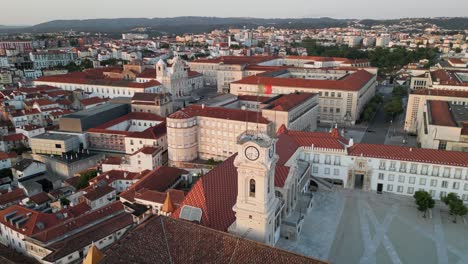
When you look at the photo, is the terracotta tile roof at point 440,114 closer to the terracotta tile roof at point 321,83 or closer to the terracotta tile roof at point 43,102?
the terracotta tile roof at point 321,83

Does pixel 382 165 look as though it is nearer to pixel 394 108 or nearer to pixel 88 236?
pixel 88 236

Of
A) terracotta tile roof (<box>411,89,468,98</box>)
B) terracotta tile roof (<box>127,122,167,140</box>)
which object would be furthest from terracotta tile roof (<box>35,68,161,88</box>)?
terracotta tile roof (<box>411,89,468,98</box>)

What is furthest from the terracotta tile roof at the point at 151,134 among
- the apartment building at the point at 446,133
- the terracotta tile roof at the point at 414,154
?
the apartment building at the point at 446,133

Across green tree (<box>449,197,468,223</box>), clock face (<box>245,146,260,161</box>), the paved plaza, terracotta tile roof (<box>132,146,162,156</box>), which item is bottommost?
the paved plaza

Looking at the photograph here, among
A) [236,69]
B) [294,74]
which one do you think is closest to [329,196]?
[294,74]

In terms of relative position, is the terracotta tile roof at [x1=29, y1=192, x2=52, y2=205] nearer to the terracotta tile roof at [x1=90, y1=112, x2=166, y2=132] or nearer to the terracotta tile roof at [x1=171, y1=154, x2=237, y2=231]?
the terracotta tile roof at [x1=90, y1=112, x2=166, y2=132]

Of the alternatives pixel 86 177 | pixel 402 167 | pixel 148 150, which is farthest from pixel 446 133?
pixel 86 177
